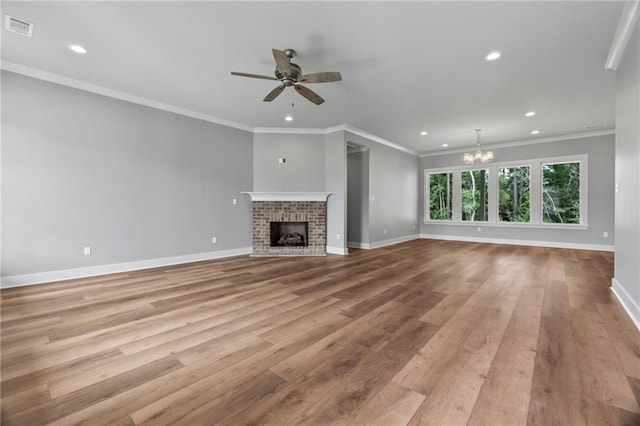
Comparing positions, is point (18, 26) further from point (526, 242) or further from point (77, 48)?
point (526, 242)

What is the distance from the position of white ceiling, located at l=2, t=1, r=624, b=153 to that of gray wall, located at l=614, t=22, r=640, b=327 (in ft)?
1.37

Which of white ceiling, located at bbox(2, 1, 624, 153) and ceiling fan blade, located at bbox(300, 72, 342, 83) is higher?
white ceiling, located at bbox(2, 1, 624, 153)

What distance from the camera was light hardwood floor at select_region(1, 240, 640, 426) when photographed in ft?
4.40

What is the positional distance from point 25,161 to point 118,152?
103 cm

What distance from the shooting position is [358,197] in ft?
22.7

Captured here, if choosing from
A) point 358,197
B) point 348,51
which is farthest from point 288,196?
point 348,51

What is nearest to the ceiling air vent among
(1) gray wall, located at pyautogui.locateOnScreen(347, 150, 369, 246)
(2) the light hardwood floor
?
(2) the light hardwood floor

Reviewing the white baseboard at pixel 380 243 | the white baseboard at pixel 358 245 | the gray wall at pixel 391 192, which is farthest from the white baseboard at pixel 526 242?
the white baseboard at pixel 358 245

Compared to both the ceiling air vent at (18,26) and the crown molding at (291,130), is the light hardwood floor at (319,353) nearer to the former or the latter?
→ the ceiling air vent at (18,26)

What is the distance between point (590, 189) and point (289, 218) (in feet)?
24.3

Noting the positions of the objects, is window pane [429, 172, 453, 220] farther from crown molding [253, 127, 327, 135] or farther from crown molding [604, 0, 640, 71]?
crown molding [604, 0, 640, 71]

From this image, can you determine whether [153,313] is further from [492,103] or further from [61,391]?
→ [492,103]

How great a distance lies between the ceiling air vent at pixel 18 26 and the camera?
8.52 ft

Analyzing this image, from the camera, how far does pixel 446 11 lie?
2.42 metres
